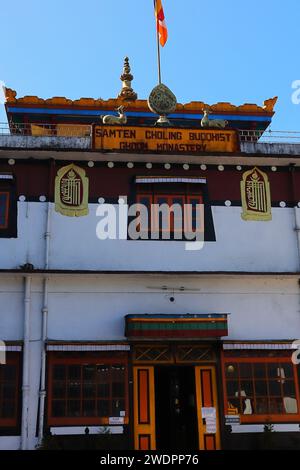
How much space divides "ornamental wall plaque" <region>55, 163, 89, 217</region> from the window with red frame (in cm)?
150

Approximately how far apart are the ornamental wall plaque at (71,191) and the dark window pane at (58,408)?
15.8ft

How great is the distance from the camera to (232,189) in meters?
Result: 16.0

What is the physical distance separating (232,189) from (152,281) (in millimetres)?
3536

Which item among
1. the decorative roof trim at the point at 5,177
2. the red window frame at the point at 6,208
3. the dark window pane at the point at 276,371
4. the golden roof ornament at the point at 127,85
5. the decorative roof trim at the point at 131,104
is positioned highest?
the golden roof ornament at the point at 127,85

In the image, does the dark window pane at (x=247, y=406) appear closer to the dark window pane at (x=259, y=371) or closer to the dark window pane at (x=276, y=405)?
the dark window pane at (x=276, y=405)

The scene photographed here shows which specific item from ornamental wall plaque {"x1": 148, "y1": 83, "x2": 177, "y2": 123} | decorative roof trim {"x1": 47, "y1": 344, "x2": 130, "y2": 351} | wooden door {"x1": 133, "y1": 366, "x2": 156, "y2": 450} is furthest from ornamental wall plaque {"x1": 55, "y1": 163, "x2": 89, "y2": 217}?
wooden door {"x1": 133, "y1": 366, "x2": 156, "y2": 450}

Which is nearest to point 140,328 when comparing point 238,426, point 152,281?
point 152,281

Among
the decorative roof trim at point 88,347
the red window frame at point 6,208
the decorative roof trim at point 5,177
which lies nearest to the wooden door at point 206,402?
the decorative roof trim at point 88,347

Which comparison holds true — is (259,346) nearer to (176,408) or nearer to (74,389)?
(176,408)

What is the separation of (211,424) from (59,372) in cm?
407

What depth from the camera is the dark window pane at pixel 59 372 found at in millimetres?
14109

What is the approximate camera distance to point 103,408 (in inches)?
555

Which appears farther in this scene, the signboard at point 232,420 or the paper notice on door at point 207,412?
the paper notice on door at point 207,412

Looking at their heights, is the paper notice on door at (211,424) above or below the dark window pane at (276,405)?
below
